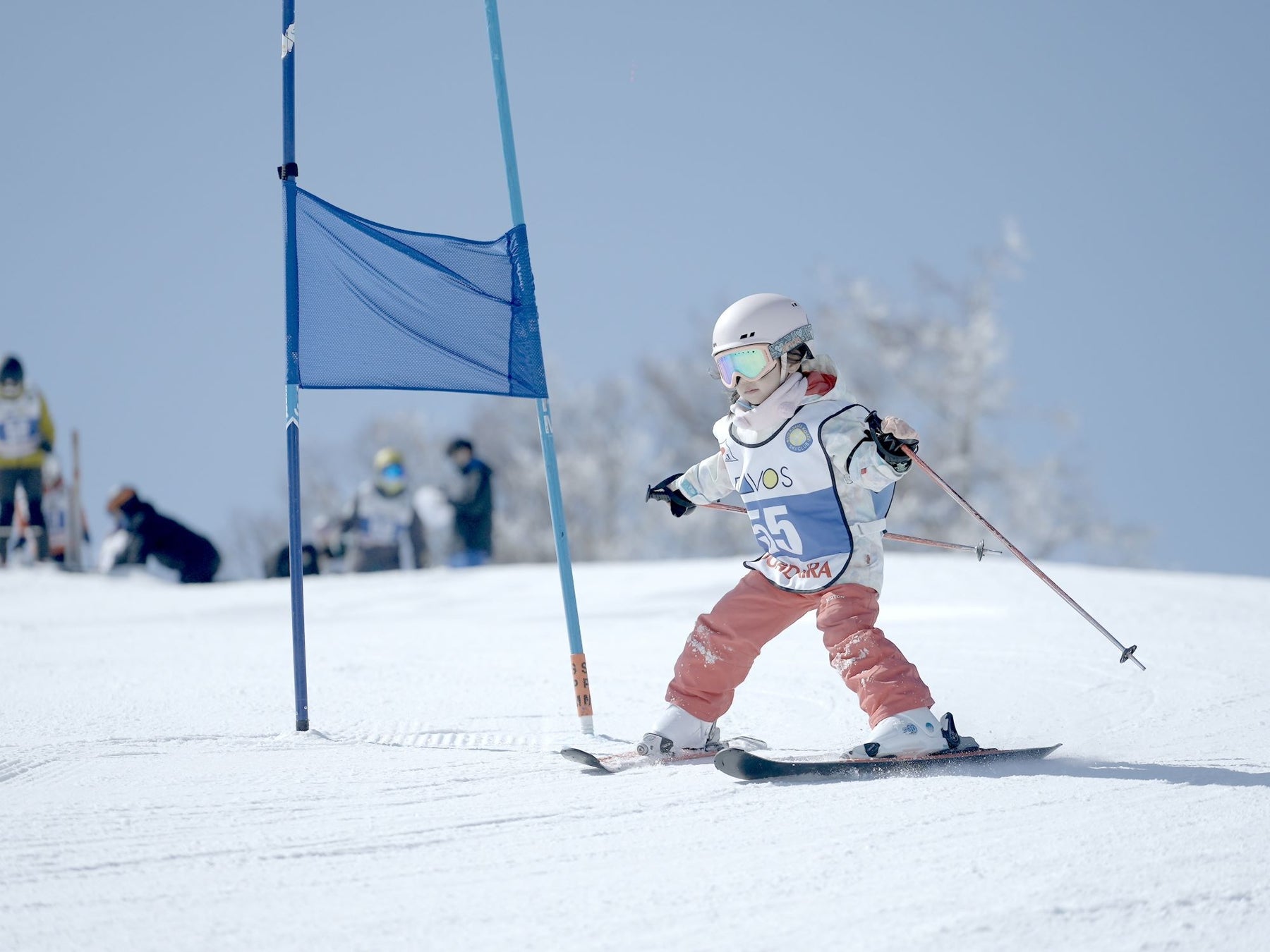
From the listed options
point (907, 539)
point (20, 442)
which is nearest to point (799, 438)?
point (907, 539)

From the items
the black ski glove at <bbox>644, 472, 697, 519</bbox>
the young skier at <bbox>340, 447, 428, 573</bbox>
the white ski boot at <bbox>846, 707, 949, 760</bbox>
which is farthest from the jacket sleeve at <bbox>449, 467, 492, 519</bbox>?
the white ski boot at <bbox>846, 707, 949, 760</bbox>

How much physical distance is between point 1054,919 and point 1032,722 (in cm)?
251

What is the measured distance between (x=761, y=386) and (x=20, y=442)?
13297mm

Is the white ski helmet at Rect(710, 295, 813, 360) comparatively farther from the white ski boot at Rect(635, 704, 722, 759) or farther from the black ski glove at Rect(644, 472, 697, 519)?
the white ski boot at Rect(635, 704, 722, 759)

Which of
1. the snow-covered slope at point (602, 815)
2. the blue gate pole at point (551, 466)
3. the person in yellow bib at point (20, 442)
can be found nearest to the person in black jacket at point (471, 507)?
the person in yellow bib at point (20, 442)

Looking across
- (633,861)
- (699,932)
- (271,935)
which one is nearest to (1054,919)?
(699,932)

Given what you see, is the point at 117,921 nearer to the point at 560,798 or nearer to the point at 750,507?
the point at 560,798

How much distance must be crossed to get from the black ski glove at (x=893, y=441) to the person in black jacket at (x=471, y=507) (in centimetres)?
1188

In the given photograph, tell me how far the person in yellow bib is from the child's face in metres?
13.0

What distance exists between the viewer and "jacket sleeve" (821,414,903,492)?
12.2 ft

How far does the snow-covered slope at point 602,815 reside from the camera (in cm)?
224

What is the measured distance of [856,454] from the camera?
3734mm

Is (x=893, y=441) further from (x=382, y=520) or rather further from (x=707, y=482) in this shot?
(x=382, y=520)

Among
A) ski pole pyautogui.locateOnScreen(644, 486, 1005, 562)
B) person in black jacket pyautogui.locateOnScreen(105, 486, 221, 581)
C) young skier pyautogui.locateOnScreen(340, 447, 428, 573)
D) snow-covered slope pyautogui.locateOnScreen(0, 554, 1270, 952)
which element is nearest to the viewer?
snow-covered slope pyautogui.locateOnScreen(0, 554, 1270, 952)
